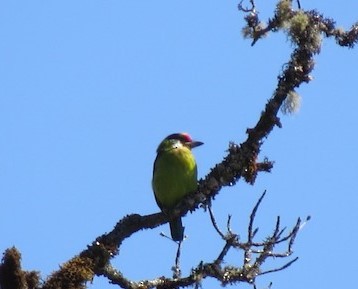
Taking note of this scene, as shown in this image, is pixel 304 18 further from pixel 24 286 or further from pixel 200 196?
pixel 24 286

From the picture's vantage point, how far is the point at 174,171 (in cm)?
672

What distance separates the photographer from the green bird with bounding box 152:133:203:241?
6.57 m

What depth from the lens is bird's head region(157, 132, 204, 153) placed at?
23.3 feet

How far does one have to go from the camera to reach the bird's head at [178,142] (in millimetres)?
7113

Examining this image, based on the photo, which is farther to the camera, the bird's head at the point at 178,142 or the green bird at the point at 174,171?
the bird's head at the point at 178,142

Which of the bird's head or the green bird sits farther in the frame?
the bird's head

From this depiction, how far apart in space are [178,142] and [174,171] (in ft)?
1.57

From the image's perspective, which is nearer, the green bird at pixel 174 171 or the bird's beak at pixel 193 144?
the green bird at pixel 174 171

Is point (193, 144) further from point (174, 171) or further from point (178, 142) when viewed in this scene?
point (174, 171)

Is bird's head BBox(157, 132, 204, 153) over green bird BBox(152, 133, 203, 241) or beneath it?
over

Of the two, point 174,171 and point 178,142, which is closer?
point 174,171

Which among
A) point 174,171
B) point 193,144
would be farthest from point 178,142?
point 174,171

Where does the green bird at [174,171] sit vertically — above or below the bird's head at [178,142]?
below

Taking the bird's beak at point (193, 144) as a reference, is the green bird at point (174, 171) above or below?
below
